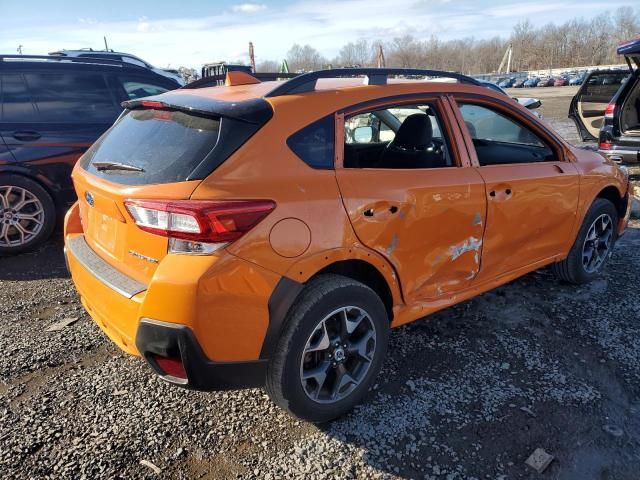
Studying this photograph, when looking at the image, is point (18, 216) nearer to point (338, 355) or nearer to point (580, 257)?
point (338, 355)

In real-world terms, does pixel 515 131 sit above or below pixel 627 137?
above

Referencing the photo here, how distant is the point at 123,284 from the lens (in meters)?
2.33

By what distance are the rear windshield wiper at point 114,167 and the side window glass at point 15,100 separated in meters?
2.91

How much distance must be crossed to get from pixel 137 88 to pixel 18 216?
2034 mm

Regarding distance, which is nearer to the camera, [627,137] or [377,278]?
[377,278]

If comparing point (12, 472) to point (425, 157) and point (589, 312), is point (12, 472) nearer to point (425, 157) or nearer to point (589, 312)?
point (425, 157)

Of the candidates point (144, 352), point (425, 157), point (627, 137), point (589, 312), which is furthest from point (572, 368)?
point (627, 137)

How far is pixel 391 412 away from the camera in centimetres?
263

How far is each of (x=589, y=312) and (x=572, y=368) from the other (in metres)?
0.85

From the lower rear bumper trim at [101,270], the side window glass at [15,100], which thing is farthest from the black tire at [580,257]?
the side window glass at [15,100]

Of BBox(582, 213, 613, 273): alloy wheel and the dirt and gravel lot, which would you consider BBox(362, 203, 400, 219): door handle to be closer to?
the dirt and gravel lot

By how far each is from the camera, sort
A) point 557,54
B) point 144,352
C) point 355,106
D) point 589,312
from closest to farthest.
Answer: point 144,352, point 355,106, point 589,312, point 557,54

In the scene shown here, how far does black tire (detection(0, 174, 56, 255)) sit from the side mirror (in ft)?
10.6

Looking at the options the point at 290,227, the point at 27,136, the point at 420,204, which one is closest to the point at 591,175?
the point at 420,204
